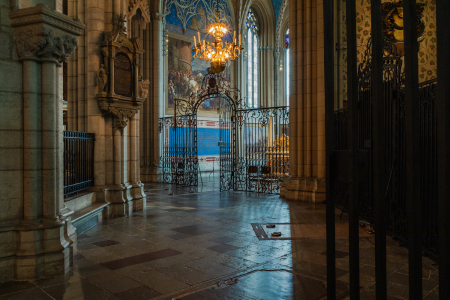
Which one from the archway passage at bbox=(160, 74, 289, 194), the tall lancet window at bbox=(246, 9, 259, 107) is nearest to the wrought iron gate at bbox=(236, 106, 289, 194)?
the archway passage at bbox=(160, 74, 289, 194)

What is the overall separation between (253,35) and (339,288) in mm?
23795

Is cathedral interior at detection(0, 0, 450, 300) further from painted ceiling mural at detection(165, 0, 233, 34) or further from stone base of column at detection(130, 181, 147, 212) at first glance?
painted ceiling mural at detection(165, 0, 233, 34)

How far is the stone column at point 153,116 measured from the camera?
15.7m

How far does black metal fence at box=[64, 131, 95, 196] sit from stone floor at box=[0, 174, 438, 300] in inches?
38.0

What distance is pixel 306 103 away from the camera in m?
10.5

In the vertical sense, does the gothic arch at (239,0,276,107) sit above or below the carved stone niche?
above

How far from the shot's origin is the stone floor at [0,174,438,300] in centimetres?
377

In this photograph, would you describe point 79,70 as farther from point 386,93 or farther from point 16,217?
point 386,93

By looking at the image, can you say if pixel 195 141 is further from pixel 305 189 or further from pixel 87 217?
pixel 87 217

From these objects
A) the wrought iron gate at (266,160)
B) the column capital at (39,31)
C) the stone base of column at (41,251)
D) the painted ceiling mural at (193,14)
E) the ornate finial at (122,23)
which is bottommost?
the stone base of column at (41,251)

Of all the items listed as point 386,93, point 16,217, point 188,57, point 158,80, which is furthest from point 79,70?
point 188,57

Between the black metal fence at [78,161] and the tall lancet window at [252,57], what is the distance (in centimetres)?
1823

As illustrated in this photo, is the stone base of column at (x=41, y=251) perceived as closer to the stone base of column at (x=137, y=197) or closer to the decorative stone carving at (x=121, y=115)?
the decorative stone carving at (x=121, y=115)

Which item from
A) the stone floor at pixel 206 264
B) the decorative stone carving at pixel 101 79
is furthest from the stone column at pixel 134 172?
the decorative stone carving at pixel 101 79
